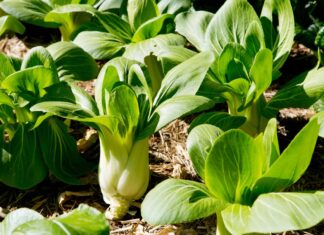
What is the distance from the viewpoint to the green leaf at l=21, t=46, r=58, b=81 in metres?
2.06

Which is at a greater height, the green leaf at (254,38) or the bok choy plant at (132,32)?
the green leaf at (254,38)

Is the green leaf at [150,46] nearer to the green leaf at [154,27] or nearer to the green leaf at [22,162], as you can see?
the green leaf at [154,27]

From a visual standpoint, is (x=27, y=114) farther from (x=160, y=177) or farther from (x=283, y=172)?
(x=283, y=172)

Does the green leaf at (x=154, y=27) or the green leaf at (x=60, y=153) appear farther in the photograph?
the green leaf at (x=154, y=27)

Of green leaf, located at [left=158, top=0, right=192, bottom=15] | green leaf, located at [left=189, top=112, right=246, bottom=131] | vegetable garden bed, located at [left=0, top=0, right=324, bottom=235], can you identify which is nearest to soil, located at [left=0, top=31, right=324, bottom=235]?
vegetable garden bed, located at [left=0, top=0, right=324, bottom=235]

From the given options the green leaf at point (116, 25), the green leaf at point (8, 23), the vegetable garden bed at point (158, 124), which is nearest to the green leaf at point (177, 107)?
the vegetable garden bed at point (158, 124)

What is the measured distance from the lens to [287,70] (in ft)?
9.09

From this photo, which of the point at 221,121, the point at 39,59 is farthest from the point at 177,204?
the point at 39,59

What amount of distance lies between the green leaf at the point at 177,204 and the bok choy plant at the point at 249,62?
416mm

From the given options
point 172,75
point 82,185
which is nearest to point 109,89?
point 172,75

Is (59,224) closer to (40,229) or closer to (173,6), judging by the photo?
(40,229)

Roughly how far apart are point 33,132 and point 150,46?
501 millimetres

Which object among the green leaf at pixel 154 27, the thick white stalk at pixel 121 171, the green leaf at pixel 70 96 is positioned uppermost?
the green leaf at pixel 154 27

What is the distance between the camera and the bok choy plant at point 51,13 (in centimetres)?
247
